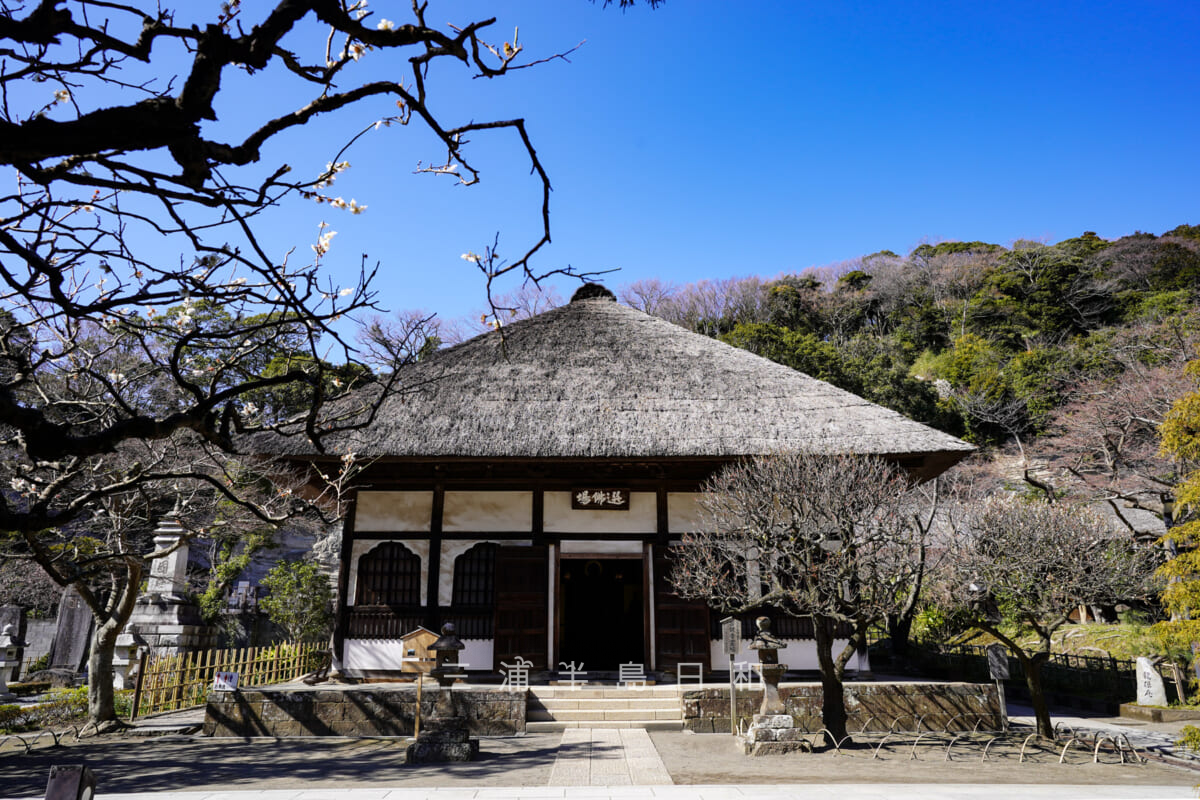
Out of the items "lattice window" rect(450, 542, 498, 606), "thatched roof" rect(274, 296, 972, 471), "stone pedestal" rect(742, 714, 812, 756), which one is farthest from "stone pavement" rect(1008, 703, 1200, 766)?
"lattice window" rect(450, 542, 498, 606)

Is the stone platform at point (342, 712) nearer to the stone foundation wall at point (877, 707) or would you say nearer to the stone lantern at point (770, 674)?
the stone foundation wall at point (877, 707)

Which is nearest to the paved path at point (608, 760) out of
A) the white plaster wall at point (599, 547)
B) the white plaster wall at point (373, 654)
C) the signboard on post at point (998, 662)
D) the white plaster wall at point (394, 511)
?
the white plaster wall at point (599, 547)

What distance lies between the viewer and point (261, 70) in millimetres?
2656

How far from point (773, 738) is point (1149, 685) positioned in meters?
9.47

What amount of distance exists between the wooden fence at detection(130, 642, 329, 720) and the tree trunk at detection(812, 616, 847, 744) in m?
8.60

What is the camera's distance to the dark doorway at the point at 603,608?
578 inches

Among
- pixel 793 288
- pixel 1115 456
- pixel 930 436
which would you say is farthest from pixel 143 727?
pixel 793 288

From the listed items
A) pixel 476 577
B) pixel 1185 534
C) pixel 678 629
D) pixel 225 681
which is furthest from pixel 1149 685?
pixel 225 681

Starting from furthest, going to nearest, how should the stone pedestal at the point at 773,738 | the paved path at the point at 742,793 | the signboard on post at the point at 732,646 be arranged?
the signboard on post at the point at 732,646, the stone pedestal at the point at 773,738, the paved path at the point at 742,793

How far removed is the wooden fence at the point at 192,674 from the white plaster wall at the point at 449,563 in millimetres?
2879

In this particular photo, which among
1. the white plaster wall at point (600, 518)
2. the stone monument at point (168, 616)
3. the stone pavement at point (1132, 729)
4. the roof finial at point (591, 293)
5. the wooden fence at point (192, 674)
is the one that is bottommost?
the stone pavement at point (1132, 729)

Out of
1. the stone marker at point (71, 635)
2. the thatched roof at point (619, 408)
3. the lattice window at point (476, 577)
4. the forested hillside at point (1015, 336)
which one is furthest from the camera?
the forested hillside at point (1015, 336)

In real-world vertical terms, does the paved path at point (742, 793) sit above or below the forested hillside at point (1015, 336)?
below

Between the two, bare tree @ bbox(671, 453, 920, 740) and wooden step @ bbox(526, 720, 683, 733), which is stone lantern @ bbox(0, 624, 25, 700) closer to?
wooden step @ bbox(526, 720, 683, 733)
